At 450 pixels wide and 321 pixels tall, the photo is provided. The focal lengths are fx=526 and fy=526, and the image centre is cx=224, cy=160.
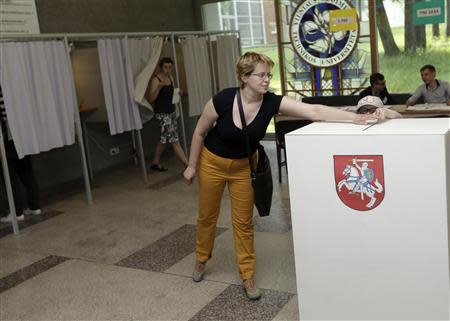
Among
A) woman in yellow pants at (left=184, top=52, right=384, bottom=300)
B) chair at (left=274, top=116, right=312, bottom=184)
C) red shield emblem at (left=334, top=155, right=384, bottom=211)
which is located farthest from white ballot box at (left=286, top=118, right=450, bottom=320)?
chair at (left=274, top=116, right=312, bottom=184)

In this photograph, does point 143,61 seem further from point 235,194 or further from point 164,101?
point 235,194

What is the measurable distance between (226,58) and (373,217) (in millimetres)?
5592

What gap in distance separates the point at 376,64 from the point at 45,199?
4.28m

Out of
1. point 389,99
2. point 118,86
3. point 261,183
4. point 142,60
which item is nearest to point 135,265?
point 261,183

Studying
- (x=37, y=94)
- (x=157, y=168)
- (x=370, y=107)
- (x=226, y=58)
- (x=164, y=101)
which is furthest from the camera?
(x=226, y=58)

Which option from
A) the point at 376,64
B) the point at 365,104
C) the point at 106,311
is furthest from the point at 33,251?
the point at 376,64

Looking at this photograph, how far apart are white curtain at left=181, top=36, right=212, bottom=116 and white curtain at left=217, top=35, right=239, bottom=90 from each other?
36 cm

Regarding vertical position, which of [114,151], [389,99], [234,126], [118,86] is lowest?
[114,151]

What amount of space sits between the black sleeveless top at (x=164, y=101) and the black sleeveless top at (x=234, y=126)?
3.26 metres

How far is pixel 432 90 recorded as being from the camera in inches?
210

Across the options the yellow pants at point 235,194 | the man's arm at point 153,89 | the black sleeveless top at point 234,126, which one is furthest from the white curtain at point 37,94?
the black sleeveless top at point 234,126

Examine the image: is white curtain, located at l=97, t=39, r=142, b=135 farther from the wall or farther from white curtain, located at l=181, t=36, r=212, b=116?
white curtain, located at l=181, t=36, r=212, b=116

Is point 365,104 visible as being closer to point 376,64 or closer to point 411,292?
point 411,292

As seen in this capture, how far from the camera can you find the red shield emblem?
6.15 feet
